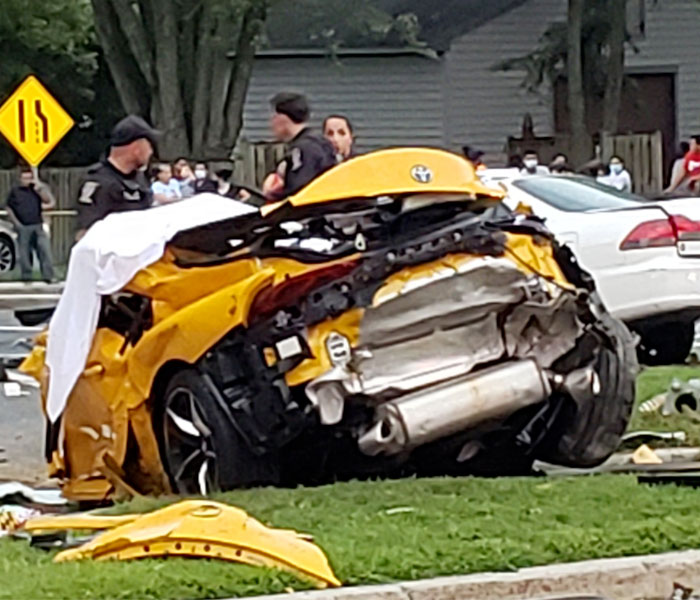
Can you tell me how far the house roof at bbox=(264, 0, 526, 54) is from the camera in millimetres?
42906

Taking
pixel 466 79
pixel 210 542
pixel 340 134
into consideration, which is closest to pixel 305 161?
pixel 340 134

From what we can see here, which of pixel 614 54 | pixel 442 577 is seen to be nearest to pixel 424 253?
pixel 442 577

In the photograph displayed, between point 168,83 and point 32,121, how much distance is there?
932cm

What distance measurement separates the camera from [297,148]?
10.5 metres

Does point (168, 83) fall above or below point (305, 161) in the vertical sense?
below

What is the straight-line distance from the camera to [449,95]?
4456 cm

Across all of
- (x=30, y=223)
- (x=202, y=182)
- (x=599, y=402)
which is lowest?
(x=30, y=223)

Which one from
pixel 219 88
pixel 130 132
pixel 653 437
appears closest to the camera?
pixel 653 437

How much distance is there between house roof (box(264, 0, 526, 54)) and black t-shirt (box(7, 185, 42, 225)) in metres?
14.1

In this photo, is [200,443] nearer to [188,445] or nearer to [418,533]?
[188,445]

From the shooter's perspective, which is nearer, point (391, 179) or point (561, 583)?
point (561, 583)

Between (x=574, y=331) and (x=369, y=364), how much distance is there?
3.41ft

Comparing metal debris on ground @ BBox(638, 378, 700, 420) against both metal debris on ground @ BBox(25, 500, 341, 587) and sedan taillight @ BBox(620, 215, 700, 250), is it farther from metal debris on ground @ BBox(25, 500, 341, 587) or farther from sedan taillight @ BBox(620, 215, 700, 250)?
metal debris on ground @ BBox(25, 500, 341, 587)

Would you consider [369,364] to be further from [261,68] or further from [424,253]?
[261,68]
